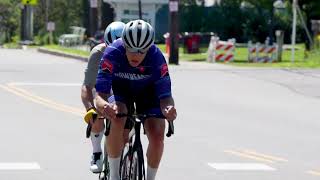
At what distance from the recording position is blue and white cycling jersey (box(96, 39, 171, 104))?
731 cm

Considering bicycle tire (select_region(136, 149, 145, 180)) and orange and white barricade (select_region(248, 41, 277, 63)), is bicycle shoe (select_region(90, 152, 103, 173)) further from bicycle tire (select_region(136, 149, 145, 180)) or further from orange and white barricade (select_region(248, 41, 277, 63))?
orange and white barricade (select_region(248, 41, 277, 63))

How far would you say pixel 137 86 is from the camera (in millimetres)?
7402

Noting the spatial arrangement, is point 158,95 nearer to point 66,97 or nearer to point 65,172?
point 65,172

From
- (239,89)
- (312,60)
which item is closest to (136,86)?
(239,89)

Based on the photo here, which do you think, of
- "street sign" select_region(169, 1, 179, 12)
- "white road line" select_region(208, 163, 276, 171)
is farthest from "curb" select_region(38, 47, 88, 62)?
"white road line" select_region(208, 163, 276, 171)

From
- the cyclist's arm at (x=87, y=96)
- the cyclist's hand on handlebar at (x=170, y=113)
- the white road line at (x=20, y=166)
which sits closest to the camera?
the cyclist's hand on handlebar at (x=170, y=113)

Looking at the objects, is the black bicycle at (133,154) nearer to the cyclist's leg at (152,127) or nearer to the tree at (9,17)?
the cyclist's leg at (152,127)

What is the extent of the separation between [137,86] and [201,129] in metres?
7.52

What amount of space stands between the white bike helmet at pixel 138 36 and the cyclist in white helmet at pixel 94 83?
0.97 metres

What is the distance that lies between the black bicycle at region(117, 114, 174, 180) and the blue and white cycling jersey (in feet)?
0.85

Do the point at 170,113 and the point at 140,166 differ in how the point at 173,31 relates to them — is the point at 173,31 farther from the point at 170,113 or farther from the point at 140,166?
the point at 170,113

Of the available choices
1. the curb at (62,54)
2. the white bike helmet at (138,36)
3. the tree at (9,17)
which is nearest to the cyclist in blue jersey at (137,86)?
the white bike helmet at (138,36)

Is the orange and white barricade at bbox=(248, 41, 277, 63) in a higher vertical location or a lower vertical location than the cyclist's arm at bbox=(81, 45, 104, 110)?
lower

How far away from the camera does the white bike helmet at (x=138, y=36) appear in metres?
7.02
